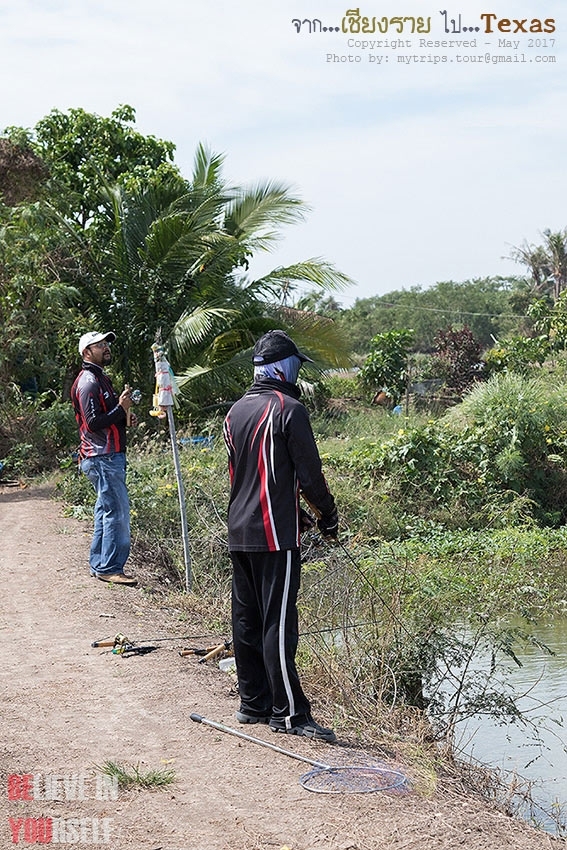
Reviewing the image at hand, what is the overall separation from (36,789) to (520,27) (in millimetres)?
8640

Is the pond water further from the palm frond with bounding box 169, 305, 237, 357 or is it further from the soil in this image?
the palm frond with bounding box 169, 305, 237, 357

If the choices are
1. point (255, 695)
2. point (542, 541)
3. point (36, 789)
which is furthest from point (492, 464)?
point (36, 789)

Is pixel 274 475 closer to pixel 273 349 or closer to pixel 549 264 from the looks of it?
pixel 273 349

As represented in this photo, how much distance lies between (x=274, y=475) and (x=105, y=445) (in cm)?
337

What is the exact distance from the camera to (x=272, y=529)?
520 cm

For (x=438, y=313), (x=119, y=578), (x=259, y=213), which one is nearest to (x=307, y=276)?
(x=259, y=213)

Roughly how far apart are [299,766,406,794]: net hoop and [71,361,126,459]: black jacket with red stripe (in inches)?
162

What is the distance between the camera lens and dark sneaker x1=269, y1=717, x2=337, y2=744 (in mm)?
5141

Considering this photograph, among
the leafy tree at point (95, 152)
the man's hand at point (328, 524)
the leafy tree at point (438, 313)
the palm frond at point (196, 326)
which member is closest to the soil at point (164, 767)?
the man's hand at point (328, 524)

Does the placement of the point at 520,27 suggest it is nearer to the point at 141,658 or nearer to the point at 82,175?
the point at 141,658

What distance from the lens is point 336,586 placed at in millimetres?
6883

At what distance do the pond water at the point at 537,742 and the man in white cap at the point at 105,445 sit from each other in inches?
121

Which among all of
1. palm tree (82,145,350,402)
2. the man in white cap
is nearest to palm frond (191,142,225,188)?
palm tree (82,145,350,402)

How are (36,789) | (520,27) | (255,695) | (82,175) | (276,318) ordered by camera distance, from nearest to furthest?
1. (36,789)
2. (255,695)
3. (520,27)
4. (276,318)
5. (82,175)
